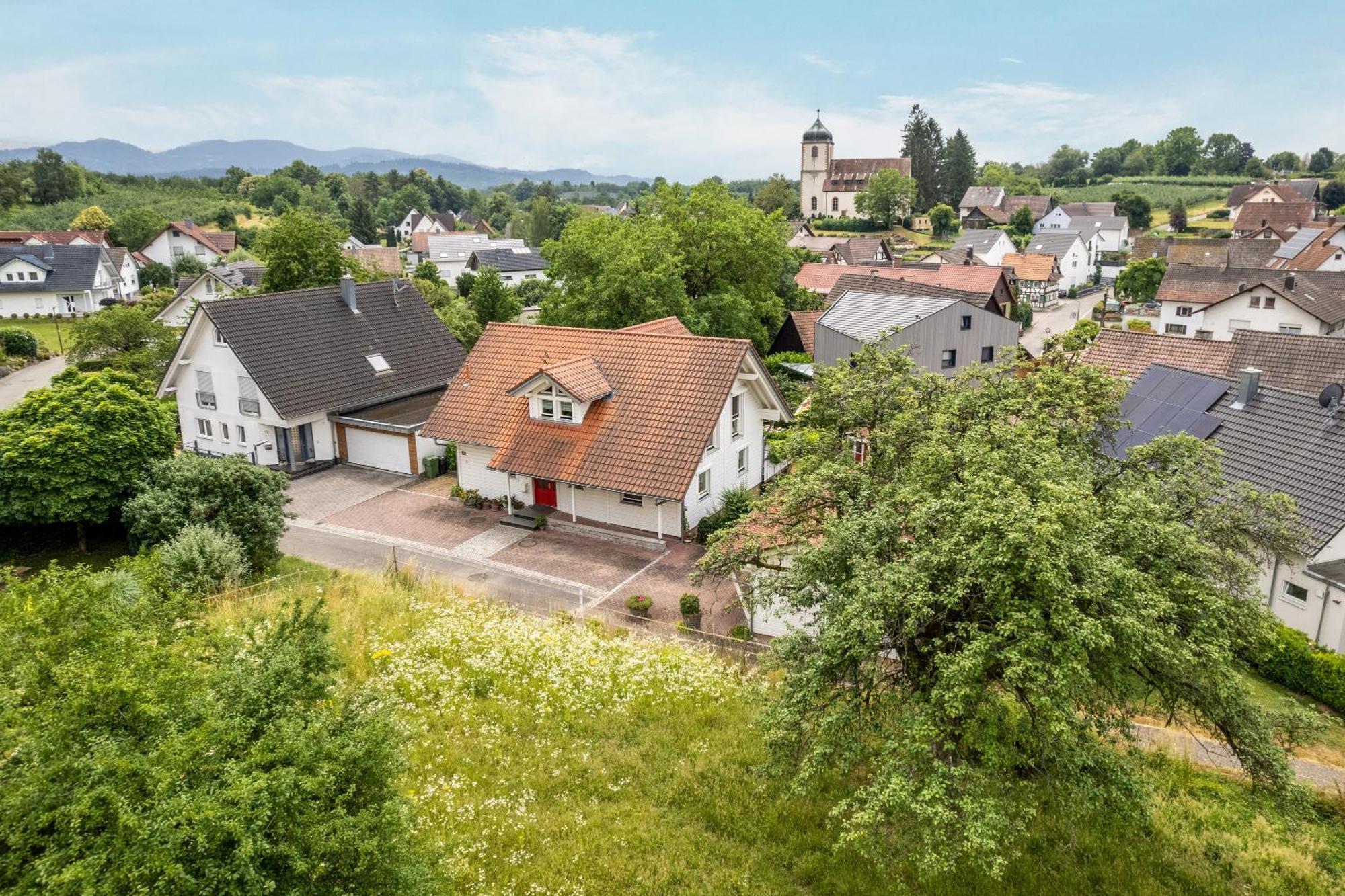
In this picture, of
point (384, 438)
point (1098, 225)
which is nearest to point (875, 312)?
point (384, 438)

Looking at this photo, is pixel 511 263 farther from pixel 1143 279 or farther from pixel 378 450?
pixel 378 450

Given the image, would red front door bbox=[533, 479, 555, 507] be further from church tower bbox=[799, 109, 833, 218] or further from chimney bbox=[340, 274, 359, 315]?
church tower bbox=[799, 109, 833, 218]

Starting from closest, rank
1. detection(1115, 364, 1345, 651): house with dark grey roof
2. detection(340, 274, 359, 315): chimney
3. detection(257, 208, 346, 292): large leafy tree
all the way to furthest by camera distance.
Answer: detection(1115, 364, 1345, 651): house with dark grey roof
detection(340, 274, 359, 315): chimney
detection(257, 208, 346, 292): large leafy tree

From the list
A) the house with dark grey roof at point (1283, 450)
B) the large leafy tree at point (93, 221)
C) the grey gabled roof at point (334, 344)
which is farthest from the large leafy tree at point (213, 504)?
the large leafy tree at point (93, 221)

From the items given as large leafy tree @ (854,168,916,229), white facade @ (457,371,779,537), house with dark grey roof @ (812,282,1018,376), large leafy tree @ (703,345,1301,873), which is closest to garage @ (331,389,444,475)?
white facade @ (457,371,779,537)

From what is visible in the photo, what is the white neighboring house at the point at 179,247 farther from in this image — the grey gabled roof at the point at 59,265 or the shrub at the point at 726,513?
the shrub at the point at 726,513

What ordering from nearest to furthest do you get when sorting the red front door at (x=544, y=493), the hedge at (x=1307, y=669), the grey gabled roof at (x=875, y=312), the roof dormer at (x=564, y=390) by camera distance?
the hedge at (x=1307, y=669) → the roof dormer at (x=564, y=390) → the red front door at (x=544, y=493) → the grey gabled roof at (x=875, y=312)
